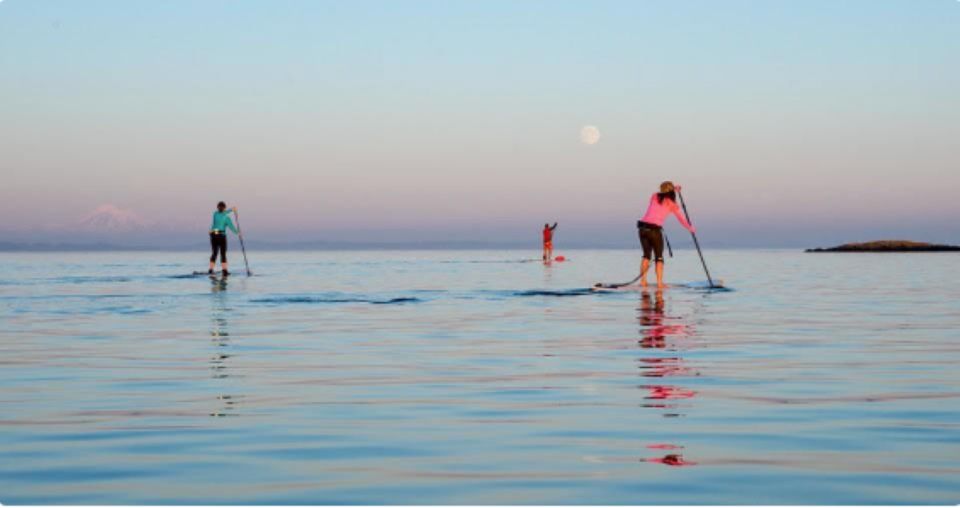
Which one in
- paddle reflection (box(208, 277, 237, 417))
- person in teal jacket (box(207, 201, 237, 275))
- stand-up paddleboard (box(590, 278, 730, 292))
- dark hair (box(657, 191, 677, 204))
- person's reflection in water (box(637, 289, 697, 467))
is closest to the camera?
person's reflection in water (box(637, 289, 697, 467))

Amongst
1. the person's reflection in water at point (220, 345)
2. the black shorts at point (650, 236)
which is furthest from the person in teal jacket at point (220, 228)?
the black shorts at point (650, 236)

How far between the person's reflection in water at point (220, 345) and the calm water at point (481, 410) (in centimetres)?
5

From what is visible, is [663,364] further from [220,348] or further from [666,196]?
[666,196]

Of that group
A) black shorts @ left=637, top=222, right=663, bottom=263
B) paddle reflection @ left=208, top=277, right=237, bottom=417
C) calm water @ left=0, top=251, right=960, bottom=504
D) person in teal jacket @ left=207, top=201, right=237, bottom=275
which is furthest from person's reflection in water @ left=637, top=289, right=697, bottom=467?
person in teal jacket @ left=207, top=201, right=237, bottom=275

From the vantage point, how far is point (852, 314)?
2081 cm

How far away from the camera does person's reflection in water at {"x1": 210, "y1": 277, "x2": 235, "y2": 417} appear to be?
378 inches

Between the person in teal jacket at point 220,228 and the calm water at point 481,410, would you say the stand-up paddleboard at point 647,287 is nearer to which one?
the calm water at point 481,410

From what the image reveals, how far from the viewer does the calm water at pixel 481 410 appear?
265 inches

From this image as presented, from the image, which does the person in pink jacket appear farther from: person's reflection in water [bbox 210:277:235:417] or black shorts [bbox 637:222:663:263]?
person's reflection in water [bbox 210:277:235:417]

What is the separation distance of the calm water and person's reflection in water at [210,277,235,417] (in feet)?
0.18

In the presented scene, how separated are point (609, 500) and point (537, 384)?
464 cm

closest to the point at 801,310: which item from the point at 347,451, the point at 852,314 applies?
the point at 852,314

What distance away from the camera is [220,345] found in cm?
1484

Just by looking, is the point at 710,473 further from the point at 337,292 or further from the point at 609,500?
the point at 337,292
